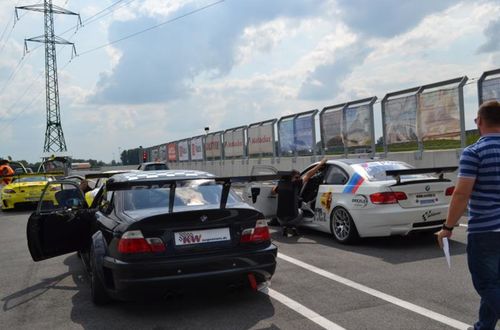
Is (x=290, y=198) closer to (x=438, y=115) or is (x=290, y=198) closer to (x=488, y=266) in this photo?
(x=488, y=266)

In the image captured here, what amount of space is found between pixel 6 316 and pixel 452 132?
36.6ft

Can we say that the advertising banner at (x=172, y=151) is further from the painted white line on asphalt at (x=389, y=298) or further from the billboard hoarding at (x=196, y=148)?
the painted white line on asphalt at (x=389, y=298)

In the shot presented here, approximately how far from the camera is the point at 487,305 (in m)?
3.59

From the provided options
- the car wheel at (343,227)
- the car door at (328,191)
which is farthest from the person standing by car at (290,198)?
the car wheel at (343,227)

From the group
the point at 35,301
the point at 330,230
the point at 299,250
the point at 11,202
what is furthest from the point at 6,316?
the point at 11,202

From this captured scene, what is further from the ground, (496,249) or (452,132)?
(452,132)

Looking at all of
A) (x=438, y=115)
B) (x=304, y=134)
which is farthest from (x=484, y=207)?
(x=304, y=134)

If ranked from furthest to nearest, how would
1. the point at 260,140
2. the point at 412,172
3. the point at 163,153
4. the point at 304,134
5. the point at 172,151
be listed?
1. the point at 163,153
2. the point at 172,151
3. the point at 260,140
4. the point at 304,134
5. the point at 412,172

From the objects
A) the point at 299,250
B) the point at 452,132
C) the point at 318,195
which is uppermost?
the point at 452,132

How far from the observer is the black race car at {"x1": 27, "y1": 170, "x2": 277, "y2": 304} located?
15.6ft

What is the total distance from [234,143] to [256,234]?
22682 millimetres

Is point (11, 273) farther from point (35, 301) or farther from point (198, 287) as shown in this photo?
point (198, 287)

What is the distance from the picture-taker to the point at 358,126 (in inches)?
671

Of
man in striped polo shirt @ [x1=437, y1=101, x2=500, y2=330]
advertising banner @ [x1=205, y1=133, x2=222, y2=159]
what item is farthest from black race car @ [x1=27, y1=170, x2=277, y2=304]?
advertising banner @ [x1=205, y1=133, x2=222, y2=159]
